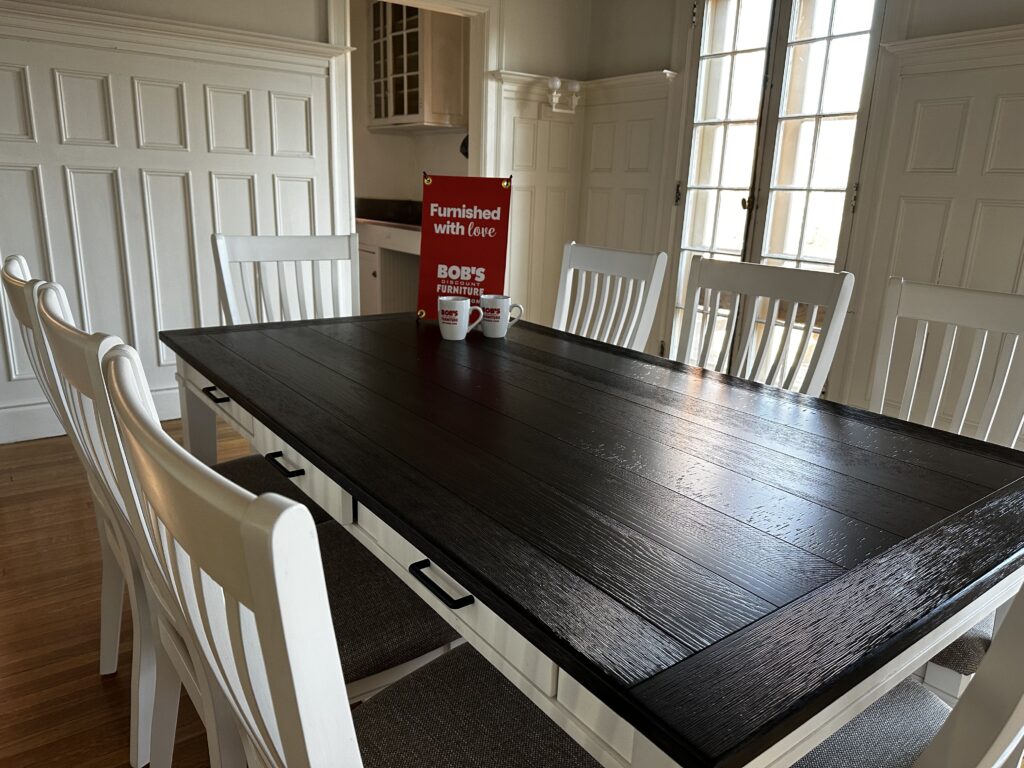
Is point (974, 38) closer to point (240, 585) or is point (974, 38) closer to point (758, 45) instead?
point (758, 45)

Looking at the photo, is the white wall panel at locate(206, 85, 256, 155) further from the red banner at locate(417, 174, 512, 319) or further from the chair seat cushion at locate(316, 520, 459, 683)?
the chair seat cushion at locate(316, 520, 459, 683)

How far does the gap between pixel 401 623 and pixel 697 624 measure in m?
0.59

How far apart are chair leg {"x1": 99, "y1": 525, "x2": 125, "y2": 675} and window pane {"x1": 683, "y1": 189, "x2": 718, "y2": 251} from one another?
3342 mm

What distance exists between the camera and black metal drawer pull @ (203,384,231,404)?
1484 mm

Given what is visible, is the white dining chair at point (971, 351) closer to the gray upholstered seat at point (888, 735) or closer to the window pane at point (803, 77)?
the gray upholstered seat at point (888, 735)

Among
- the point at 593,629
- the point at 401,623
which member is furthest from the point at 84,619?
the point at 593,629

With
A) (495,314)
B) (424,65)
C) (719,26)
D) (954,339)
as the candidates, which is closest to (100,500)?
(495,314)

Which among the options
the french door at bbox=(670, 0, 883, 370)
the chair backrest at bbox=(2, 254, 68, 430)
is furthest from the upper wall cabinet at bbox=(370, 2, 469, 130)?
the chair backrest at bbox=(2, 254, 68, 430)

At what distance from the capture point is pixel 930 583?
792 mm

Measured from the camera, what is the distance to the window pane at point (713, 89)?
3.80 m

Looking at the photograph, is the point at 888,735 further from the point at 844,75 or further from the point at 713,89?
the point at 713,89

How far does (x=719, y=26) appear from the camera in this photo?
12.5 ft

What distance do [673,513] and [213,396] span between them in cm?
105

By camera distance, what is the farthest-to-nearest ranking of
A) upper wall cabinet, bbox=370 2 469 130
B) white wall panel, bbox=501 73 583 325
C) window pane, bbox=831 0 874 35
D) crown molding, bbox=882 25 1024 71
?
upper wall cabinet, bbox=370 2 469 130 < white wall panel, bbox=501 73 583 325 < window pane, bbox=831 0 874 35 < crown molding, bbox=882 25 1024 71
